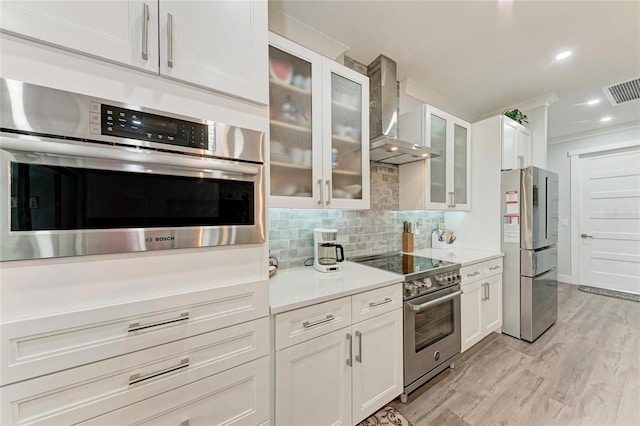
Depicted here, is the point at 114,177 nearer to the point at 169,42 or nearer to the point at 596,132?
the point at 169,42

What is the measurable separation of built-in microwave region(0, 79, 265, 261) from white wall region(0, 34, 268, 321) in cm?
4

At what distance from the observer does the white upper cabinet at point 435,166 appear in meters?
2.39

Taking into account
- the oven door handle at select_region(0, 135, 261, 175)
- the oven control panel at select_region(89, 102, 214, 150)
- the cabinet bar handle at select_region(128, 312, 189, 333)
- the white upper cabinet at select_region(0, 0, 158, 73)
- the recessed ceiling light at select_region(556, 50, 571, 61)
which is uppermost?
the recessed ceiling light at select_region(556, 50, 571, 61)

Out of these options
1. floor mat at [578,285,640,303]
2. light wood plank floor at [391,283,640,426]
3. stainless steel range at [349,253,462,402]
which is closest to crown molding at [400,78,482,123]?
stainless steel range at [349,253,462,402]

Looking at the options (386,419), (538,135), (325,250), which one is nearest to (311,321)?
(325,250)

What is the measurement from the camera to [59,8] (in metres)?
0.73

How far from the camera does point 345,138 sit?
1808mm

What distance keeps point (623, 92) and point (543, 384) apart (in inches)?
141

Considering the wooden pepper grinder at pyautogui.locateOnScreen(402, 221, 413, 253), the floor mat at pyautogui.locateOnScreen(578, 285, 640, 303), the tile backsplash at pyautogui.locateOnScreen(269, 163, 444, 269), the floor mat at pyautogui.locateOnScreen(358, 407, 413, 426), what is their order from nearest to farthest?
1. the floor mat at pyautogui.locateOnScreen(358, 407, 413, 426)
2. the tile backsplash at pyautogui.locateOnScreen(269, 163, 444, 269)
3. the wooden pepper grinder at pyautogui.locateOnScreen(402, 221, 413, 253)
4. the floor mat at pyautogui.locateOnScreen(578, 285, 640, 303)

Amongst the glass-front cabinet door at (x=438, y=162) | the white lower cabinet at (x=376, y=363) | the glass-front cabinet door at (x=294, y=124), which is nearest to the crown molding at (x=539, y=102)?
the glass-front cabinet door at (x=438, y=162)

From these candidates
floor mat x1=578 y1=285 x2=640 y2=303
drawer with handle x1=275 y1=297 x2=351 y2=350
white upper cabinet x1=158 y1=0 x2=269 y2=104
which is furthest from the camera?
floor mat x1=578 y1=285 x2=640 y2=303

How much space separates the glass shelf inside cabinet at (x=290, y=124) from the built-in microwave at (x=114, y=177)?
428 mm

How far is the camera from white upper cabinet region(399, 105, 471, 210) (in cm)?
239

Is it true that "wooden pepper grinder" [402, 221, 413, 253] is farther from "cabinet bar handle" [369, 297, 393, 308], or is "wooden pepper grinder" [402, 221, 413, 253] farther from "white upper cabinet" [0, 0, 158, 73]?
"white upper cabinet" [0, 0, 158, 73]
